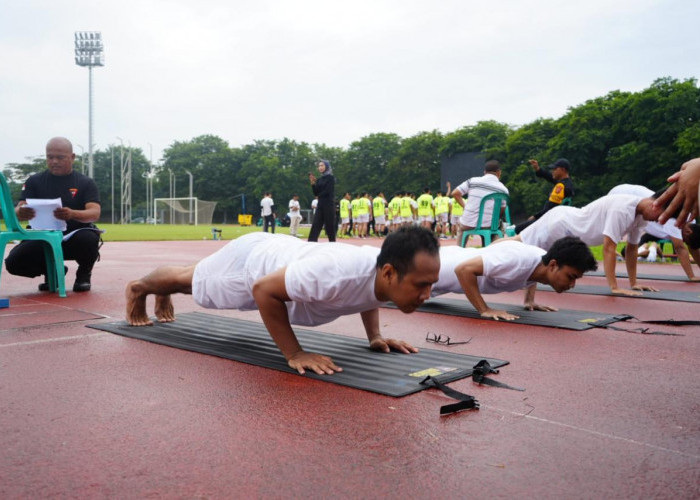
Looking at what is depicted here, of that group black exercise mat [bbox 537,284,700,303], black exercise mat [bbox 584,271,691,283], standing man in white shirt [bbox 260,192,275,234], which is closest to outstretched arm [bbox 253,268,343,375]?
black exercise mat [bbox 537,284,700,303]

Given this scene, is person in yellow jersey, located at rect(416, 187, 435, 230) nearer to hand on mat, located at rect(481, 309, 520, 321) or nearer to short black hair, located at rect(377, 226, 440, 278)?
hand on mat, located at rect(481, 309, 520, 321)

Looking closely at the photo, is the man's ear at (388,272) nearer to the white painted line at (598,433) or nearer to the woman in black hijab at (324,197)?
the white painted line at (598,433)

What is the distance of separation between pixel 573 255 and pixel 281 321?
241 centimetres

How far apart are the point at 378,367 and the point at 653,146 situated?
40.9 metres

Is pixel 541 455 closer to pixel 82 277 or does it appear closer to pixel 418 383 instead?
pixel 418 383

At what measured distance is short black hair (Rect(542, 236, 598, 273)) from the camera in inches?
168

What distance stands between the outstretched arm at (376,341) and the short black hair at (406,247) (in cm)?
79

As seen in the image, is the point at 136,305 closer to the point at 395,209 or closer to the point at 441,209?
the point at 395,209

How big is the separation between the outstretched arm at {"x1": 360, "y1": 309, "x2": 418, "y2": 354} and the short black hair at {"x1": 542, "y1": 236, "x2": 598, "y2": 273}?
5.11ft

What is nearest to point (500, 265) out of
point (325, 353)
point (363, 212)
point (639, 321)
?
point (639, 321)

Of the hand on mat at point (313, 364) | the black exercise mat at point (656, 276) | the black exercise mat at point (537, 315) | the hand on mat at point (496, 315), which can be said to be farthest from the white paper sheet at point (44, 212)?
the black exercise mat at point (656, 276)

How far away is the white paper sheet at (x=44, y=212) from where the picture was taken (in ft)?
18.9

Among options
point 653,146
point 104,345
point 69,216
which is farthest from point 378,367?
point 653,146

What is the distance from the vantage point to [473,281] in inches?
182
